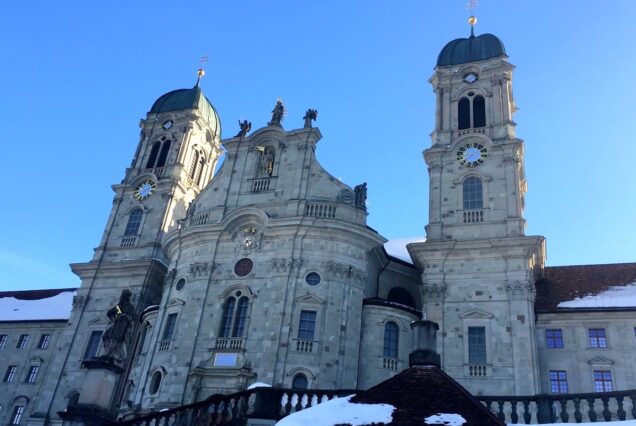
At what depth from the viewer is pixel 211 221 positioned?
123 ft

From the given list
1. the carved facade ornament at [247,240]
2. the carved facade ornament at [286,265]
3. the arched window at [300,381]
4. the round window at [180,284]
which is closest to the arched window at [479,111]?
the carved facade ornament at [286,265]

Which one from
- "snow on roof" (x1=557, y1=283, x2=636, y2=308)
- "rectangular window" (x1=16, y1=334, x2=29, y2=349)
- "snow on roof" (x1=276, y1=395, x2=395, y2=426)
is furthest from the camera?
"rectangular window" (x1=16, y1=334, x2=29, y2=349)

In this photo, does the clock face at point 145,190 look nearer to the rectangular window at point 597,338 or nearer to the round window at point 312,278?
the round window at point 312,278

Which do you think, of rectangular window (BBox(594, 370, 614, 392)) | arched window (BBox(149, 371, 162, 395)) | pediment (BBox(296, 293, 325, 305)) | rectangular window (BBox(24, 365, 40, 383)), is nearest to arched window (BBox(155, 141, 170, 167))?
rectangular window (BBox(24, 365, 40, 383))

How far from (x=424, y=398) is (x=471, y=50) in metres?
34.8

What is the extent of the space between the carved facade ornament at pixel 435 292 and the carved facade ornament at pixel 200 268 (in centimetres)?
1293

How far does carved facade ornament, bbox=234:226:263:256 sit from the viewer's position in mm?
35531

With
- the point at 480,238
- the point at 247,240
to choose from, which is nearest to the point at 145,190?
the point at 247,240

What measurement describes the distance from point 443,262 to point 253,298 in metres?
11.2

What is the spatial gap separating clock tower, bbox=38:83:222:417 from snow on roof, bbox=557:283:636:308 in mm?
24666

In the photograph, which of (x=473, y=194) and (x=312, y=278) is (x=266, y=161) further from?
(x=473, y=194)

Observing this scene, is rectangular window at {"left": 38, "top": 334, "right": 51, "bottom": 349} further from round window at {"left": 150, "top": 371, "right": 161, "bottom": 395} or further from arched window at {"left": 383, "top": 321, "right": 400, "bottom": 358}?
arched window at {"left": 383, "top": 321, "right": 400, "bottom": 358}

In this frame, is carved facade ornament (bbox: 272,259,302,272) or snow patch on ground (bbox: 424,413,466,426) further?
carved facade ornament (bbox: 272,259,302,272)

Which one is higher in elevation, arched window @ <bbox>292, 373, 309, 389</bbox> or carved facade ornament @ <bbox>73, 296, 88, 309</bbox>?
carved facade ornament @ <bbox>73, 296, 88, 309</bbox>
